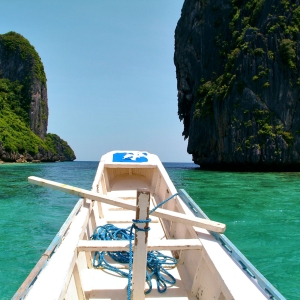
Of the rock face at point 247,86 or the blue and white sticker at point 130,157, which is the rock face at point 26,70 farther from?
the blue and white sticker at point 130,157

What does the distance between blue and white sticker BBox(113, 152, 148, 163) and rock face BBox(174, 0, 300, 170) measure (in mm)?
32168

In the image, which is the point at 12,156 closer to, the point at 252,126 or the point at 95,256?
the point at 252,126

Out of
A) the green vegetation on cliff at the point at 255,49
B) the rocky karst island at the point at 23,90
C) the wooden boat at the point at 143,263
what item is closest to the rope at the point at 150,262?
the wooden boat at the point at 143,263

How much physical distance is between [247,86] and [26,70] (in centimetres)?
7773

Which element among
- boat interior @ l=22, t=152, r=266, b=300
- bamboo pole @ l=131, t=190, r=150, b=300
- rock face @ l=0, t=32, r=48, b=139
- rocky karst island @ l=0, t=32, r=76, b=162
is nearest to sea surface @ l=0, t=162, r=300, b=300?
boat interior @ l=22, t=152, r=266, b=300

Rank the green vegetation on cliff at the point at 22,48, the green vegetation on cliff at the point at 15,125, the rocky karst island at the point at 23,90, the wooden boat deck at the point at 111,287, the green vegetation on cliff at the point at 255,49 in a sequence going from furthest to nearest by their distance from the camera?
the green vegetation on cliff at the point at 22,48 < the rocky karst island at the point at 23,90 < the green vegetation on cliff at the point at 15,125 < the green vegetation on cliff at the point at 255,49 < the wooden boat deck at the point at 111,287

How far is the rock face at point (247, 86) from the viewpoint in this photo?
37.6m

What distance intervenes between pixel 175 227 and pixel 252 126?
1420 inches

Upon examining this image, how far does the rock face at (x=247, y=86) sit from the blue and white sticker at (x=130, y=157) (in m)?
32.2

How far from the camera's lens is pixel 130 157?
7660mm

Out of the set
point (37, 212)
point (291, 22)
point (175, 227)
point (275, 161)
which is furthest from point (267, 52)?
point (175, 227)

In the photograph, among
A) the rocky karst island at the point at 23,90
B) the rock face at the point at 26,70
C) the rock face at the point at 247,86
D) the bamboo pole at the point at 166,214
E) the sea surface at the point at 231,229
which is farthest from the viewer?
the rock face at the point at 26,70

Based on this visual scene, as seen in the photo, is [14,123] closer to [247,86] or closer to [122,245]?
[247,86]

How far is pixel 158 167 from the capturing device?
7156mm
